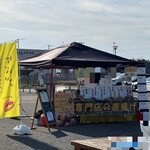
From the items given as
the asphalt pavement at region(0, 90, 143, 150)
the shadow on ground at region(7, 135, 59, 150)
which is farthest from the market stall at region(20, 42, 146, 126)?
the shadow on ground at region(7, 135, 59, 150)

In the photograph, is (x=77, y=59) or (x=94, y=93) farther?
(x=94, y=93)

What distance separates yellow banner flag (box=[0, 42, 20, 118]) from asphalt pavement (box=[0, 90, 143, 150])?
0.68 meters

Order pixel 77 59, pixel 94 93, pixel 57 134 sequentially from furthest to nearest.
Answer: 1. pixel 94 93
2. pixel 77 59
3. pixel 57 134

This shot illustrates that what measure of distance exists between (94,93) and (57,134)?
2.79 m

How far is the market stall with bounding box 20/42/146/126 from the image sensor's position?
11383 mm

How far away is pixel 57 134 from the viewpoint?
972 centimetres

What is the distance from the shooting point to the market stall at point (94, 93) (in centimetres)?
1138

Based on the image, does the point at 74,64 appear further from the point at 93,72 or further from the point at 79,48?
the point at 93,72

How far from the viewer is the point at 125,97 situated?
12.4 metres

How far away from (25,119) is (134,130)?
14.1 feet

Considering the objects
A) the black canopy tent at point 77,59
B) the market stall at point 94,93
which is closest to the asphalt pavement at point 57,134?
the market stall at point 94,93

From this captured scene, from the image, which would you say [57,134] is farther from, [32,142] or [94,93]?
[94,93]

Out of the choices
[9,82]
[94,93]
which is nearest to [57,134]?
[9,82]

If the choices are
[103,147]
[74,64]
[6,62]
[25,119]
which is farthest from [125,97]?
[103,147]
